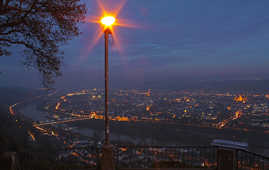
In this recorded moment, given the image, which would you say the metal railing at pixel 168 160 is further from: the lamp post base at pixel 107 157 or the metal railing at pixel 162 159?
the lamp post base at pixel 107 157

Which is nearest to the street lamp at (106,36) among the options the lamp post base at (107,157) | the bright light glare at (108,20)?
the bright light glare at (108,20)

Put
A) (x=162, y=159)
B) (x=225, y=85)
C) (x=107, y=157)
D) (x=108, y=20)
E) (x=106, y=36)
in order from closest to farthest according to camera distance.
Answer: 1. (x=108, y=20)
2. (x=106, y=36)
3. (x=107, y=157)
4. (x=162, y=159)
5. (x=225, y=85)

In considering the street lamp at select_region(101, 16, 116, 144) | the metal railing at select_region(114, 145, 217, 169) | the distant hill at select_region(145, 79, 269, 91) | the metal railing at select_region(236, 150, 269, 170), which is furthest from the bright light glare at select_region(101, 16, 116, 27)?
Result: the distant hill at select_region(145, 79, 269, 91)

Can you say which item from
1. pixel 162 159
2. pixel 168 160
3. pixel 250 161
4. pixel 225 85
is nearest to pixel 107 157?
pixel 168 160

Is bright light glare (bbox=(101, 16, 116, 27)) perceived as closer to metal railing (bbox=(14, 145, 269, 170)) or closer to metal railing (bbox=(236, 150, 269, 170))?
metal railing (bbox=(14, 145, 269, 170))

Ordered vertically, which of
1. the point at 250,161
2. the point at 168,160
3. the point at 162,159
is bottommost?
the point at 162,159

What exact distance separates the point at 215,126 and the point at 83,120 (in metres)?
28.2

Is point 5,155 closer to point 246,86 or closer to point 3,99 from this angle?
point 246,86

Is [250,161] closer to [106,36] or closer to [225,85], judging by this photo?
[106,36]

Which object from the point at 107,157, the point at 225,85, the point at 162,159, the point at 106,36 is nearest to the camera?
the point at 106,36

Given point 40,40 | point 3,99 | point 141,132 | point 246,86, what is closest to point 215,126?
point 141,132

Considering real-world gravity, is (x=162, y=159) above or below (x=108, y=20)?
below

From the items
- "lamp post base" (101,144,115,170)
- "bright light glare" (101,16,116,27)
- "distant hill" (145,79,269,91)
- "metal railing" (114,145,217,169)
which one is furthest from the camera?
"distant hill" (145,79,269,91)

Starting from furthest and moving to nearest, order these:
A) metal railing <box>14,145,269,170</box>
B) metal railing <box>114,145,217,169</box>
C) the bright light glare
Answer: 1. metal railing <box>114,145,217,169</box>
2. metal railing <box>14,145,269,170</box>
3. the bright light glare
